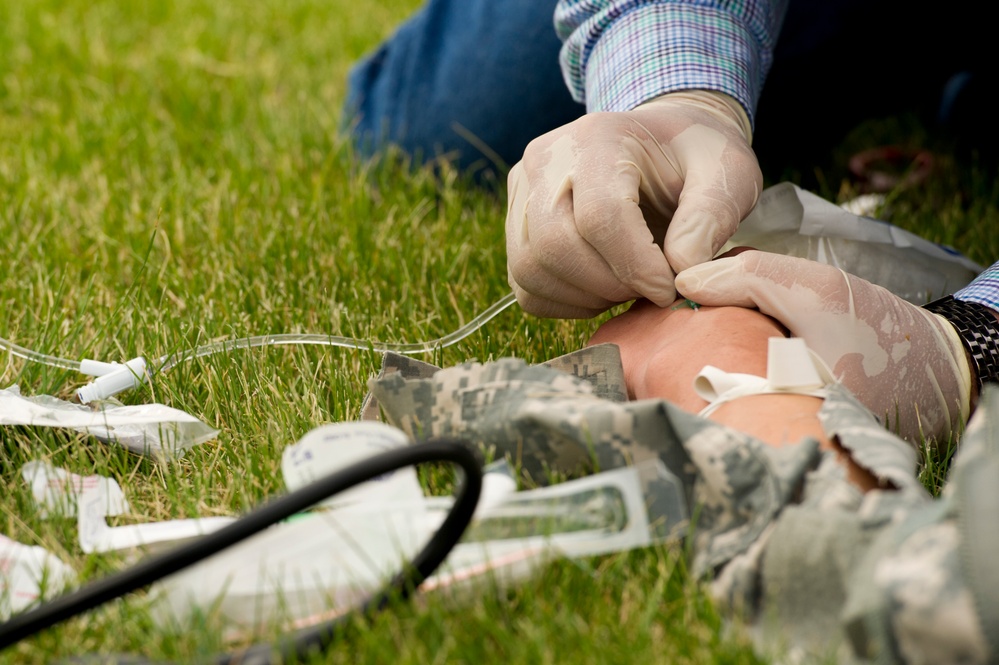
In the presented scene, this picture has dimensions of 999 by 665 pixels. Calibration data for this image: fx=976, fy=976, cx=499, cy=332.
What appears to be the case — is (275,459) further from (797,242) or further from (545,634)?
(797,242)

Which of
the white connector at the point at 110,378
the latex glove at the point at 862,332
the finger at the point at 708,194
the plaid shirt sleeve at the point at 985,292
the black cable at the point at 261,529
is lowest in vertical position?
the plaid shirt sleeve at the point at 985,292

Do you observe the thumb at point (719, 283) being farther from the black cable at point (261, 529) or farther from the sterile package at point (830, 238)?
the black cable at point (261, 529)

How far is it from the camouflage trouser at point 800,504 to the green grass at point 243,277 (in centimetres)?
6

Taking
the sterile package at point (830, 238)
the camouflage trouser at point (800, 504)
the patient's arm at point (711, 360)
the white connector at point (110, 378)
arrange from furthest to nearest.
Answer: the sterile package at point (830, 238)
the white connector at point (110, 378)
the patient's arm at point (711, 360)
the camouflage trouser at point (800, 504)

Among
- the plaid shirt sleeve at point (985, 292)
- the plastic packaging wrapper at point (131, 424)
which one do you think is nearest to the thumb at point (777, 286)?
the plaid shirt sleeve at point (985, 292)

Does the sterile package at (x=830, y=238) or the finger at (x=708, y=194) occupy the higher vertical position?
the finger at (x=708, y=194)

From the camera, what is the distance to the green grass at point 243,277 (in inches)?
31.0

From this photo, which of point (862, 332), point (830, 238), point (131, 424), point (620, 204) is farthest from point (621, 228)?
point (131, 424)

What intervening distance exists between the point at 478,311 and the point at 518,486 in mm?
630

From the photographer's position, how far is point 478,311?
1.52 meters

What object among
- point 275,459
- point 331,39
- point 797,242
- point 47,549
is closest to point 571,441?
point 275,459

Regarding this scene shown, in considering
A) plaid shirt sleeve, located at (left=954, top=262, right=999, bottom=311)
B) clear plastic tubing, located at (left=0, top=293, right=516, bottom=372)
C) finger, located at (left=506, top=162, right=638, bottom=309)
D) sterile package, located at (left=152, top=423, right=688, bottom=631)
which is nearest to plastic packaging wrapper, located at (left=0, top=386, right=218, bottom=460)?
clear plastic tubing, located at (left=0, top=293, right=516, bottom=372)

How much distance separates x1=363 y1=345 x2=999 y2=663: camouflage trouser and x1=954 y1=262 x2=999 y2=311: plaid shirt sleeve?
442mm

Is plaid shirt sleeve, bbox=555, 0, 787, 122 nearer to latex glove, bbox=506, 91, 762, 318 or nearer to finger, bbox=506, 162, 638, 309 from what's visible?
latex glove, bbox=506, 91, 762, 318
